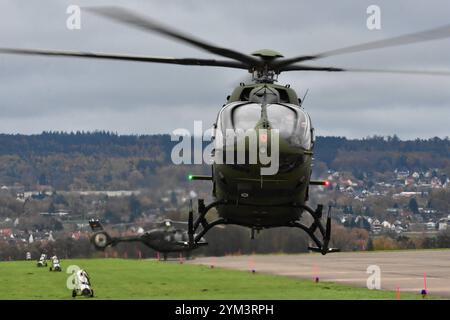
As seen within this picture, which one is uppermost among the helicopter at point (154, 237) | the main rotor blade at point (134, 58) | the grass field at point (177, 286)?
the main rotor blade at point (134, 58)

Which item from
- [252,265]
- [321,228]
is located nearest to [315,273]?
[252,265]

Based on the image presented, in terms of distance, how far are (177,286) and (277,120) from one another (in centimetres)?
2330

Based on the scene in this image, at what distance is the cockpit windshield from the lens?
21.4 meters

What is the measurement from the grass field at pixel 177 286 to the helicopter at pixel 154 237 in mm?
1967

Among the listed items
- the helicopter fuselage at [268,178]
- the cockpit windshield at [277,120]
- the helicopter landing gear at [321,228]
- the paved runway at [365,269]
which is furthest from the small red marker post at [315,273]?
the cockpit windshield at [277,120]

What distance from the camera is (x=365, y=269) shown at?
57562 mm

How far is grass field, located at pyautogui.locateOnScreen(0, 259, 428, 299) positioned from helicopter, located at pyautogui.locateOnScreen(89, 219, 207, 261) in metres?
1.97

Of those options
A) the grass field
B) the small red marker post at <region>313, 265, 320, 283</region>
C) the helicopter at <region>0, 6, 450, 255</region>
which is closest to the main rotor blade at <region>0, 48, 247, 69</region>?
the helicopter at <region>0, 6, 450, 255</region>

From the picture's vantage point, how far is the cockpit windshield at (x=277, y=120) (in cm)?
2139

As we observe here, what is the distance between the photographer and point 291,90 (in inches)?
931

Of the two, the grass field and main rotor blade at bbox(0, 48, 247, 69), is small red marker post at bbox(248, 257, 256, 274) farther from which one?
main rotor blade at bbox(0, 48, 247, 69)

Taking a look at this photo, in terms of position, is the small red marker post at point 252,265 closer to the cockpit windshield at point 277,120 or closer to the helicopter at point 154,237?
the helicopter at point 154,237

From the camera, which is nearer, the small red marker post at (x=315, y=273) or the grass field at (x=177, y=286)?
the grass field at (x=177, y=286)

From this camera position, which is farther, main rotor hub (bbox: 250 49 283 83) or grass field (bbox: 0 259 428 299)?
grass field (bbox: 0 259 428 299)
